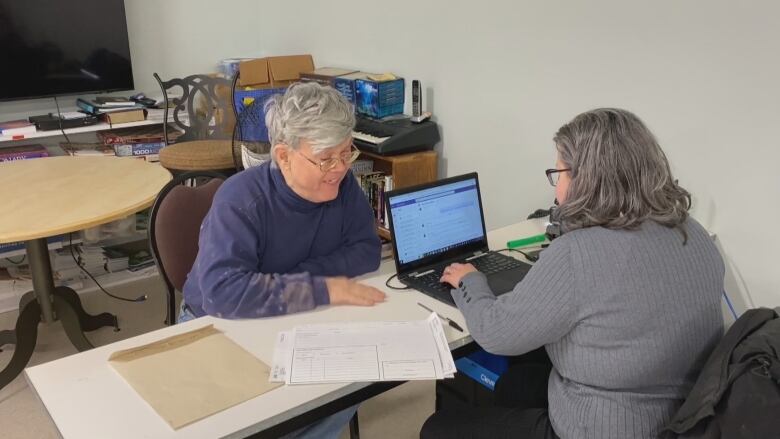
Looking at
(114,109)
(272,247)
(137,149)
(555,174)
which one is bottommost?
(137,149)

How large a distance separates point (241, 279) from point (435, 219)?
0.60 meters

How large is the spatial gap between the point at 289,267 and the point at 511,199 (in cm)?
141

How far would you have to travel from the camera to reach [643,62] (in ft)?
7.30

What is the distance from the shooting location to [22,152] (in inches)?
133

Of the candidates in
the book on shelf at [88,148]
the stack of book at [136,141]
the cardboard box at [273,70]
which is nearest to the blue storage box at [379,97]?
the cardboard box at [273,70]

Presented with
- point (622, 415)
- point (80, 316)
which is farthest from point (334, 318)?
point (80, 316)

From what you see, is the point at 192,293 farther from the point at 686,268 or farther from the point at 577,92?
the point at 577,92

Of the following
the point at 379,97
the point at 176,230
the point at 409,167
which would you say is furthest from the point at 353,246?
the point at 379,97

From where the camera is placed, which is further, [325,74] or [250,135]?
[325,74]

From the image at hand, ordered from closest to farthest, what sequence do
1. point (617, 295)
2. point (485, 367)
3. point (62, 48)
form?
point (617, 295)
point (485, 367)
point (62, 48)

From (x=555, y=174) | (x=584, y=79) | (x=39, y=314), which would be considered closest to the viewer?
(x=555, y=174)

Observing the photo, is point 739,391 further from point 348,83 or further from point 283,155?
point 348,83

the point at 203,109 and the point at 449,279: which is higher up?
the point at 203,109

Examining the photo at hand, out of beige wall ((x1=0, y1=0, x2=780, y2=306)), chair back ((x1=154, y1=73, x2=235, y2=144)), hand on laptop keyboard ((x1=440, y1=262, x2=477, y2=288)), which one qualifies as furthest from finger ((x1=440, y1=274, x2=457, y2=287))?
chair back ((x1=154, y1=73, x2=235, y2=144))
